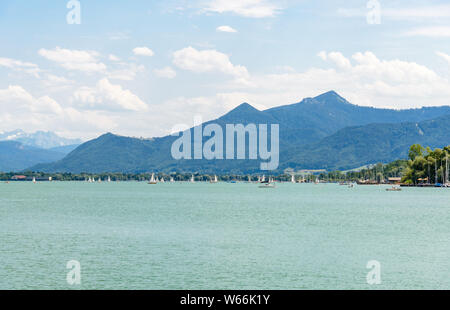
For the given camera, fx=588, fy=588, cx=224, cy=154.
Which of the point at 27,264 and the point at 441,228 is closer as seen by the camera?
the point at 27,264

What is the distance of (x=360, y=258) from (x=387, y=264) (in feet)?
10.5

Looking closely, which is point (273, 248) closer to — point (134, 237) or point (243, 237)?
point (243, 237)

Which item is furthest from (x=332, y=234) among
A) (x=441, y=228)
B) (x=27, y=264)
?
(x=27, y=264)

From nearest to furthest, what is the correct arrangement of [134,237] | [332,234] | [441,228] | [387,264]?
[387,264] → [134,237] → [332,234] → [441,228]

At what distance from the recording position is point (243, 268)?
44375mm

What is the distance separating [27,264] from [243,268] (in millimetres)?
16884

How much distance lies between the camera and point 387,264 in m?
46.8
